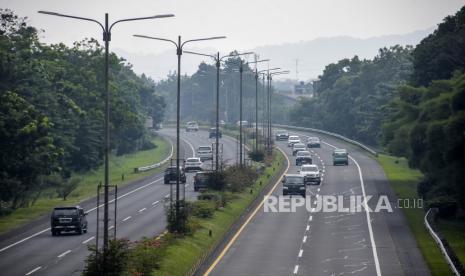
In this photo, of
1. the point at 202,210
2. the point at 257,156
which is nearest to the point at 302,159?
the point at 257,156

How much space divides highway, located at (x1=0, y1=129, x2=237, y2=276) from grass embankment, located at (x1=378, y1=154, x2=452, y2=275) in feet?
49.3

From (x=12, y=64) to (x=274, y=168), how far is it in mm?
30532

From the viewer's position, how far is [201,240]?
168ft

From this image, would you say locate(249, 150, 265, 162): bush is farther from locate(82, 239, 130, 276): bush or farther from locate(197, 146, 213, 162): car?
locate(82, 239, 130, 276): bush

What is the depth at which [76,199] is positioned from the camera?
80.2 metres

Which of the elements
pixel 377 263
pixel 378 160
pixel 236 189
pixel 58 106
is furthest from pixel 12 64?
pixel 377 263

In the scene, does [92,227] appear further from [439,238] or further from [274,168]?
[274,168]

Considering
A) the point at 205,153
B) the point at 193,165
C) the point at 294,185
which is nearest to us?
the point at 294,185

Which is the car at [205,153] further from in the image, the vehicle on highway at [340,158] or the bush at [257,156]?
the vehicle on highway at [340,158]

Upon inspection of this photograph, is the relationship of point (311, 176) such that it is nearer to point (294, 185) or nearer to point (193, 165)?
point (294, 185)

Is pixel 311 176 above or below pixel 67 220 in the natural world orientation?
above

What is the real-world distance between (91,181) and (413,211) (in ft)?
160

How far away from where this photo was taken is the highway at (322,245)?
44.5 m

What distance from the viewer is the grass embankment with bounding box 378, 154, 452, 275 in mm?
46297
